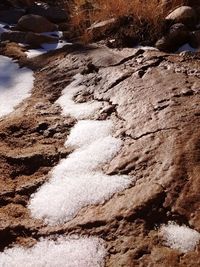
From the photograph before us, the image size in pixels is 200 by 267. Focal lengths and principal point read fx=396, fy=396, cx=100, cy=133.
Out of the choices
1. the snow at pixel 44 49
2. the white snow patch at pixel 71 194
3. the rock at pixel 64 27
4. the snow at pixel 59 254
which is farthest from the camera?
the rock at pixel 64 27

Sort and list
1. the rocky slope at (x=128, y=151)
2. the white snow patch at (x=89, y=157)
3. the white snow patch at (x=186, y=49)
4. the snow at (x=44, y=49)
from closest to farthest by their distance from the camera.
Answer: the rocky slope at (x=128, y=151) → the white snow patch at (x=89, y=157) → the white snow patch at (x=186, y=49) → the snow at (x=44, y=49)

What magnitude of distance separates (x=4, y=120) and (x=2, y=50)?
222 centimetres

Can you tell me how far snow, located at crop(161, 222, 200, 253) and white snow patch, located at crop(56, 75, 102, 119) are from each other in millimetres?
1351

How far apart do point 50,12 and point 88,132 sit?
469cm

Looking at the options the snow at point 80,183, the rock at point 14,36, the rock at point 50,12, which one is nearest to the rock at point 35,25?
the rock at point 14,36

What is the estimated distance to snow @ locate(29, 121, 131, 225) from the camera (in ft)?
6.79

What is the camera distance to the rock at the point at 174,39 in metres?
4.40

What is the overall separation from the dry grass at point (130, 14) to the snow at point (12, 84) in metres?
1.10

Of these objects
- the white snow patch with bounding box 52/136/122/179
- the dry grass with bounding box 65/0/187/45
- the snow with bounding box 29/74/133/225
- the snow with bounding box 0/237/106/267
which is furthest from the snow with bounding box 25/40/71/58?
the snow with bounding box 0/237/106/267

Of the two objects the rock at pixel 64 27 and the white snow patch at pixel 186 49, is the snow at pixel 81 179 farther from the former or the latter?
the rock at pixel 64 27

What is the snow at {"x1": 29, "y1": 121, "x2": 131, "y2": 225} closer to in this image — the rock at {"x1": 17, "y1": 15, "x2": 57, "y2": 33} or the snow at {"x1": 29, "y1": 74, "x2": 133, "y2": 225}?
the snow at {"x1": 29, "y1": 74, "x2": 133, "y2": 225}

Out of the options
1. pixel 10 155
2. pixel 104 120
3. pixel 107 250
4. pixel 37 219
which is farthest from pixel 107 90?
pixel 107 250

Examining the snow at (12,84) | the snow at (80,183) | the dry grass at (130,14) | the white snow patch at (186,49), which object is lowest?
the snow at (12,84)

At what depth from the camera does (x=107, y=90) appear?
3.28m
